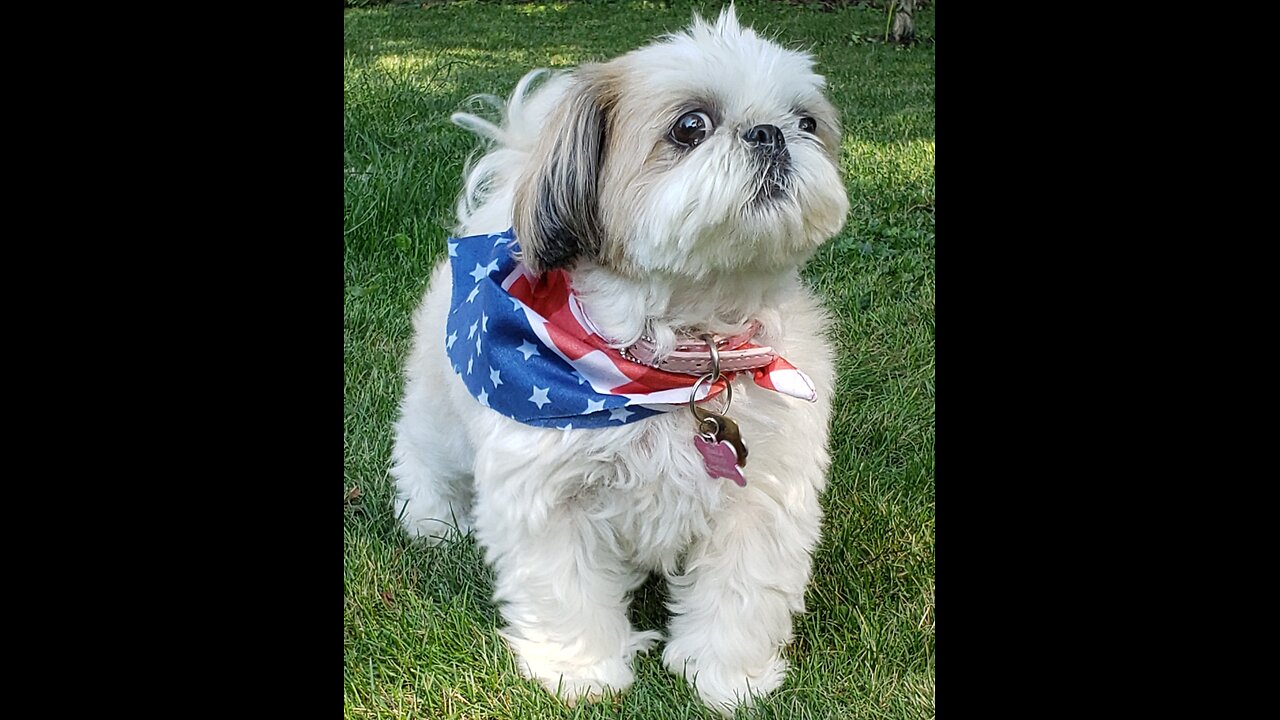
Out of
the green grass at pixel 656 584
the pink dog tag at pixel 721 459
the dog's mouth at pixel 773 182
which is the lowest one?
the green grass at pixel 656 584

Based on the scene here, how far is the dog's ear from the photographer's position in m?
2.24

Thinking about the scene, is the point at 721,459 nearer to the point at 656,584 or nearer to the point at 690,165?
the point at 690,165

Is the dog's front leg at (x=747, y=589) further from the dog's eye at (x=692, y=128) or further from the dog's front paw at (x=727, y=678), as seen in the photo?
the dog's eye at (x=692, y=128)

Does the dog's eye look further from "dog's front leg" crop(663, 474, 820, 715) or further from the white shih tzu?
"dog's front leg" crop(663, 474, 820, 715)

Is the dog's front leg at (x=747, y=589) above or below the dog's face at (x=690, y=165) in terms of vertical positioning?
below

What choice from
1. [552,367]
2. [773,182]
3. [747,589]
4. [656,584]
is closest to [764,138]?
[773,182]

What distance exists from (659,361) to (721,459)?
9.8 inches

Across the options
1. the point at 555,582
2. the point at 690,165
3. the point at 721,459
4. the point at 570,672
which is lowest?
the point at 570,672

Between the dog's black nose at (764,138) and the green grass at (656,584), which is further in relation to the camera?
the green grass at (656,584)

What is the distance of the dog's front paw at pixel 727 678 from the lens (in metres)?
2.43

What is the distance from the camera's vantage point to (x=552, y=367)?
2314 millimetres

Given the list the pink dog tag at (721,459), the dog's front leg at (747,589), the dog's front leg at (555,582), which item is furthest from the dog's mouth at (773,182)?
the dog's front leg at (555,582)

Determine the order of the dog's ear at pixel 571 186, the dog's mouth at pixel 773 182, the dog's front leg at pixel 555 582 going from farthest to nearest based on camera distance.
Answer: the dog's front leg at pixel 555 582 < the dog's ear at pixel 571 186 < the dog's mouth at pixel 773 182

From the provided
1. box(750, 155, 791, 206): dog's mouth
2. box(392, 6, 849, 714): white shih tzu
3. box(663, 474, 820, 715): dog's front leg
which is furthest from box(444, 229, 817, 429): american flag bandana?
→ box(750, 155, 791, 206): dog's mouth
